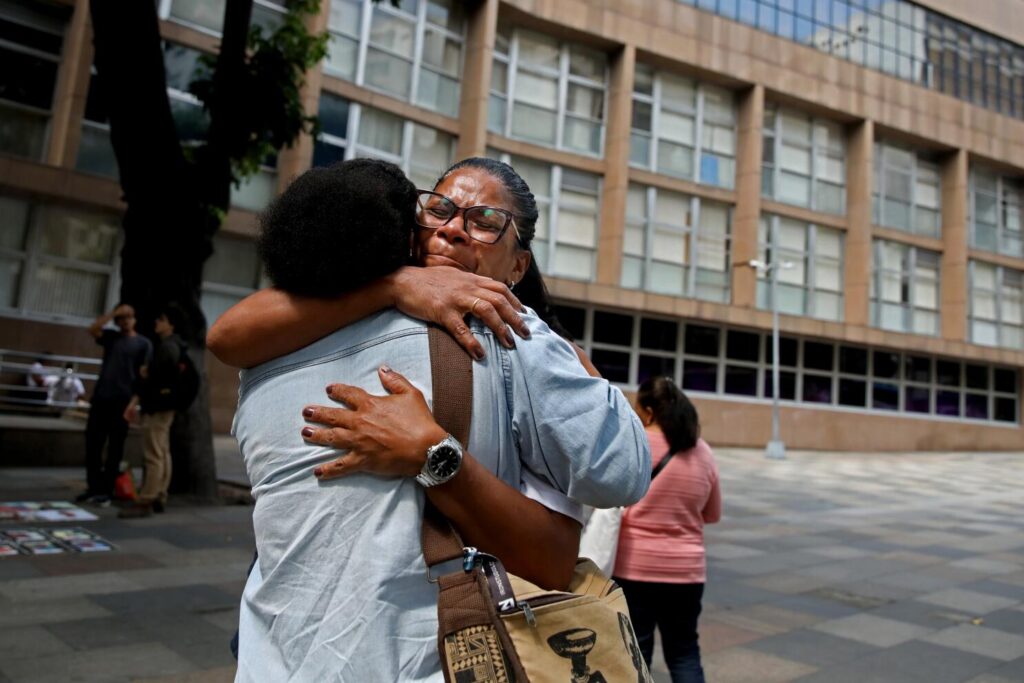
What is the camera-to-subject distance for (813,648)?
4754 mm

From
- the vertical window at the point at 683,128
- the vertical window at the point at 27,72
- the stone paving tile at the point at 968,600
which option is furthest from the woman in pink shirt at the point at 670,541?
the vertical window at the point at 683,128

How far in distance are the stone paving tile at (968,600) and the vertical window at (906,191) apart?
82.9 feet

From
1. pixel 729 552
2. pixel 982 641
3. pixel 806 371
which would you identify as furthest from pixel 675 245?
pixel 982 641

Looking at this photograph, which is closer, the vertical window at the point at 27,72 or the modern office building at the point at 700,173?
the vertical window at the point at 27,72

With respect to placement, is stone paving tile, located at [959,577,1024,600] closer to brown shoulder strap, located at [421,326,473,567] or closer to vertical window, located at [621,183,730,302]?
brown shoulder strap, located at [421,326,473,567]

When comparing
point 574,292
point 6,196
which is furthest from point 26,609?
point 574,292

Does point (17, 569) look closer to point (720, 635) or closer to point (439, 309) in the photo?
point (720, 635)

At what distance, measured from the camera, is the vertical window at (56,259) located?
52.5ft

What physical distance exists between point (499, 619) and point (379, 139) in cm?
2049

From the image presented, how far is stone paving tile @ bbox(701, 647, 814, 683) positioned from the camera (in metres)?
4.19

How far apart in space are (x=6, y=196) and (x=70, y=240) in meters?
1.40

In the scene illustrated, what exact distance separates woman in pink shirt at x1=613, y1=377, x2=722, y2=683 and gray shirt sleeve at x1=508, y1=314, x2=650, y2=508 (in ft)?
7.52

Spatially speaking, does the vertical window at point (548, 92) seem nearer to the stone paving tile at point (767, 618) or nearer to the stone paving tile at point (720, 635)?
the stone paving tile at point (767, 618)

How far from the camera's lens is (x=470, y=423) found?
1267 mm
